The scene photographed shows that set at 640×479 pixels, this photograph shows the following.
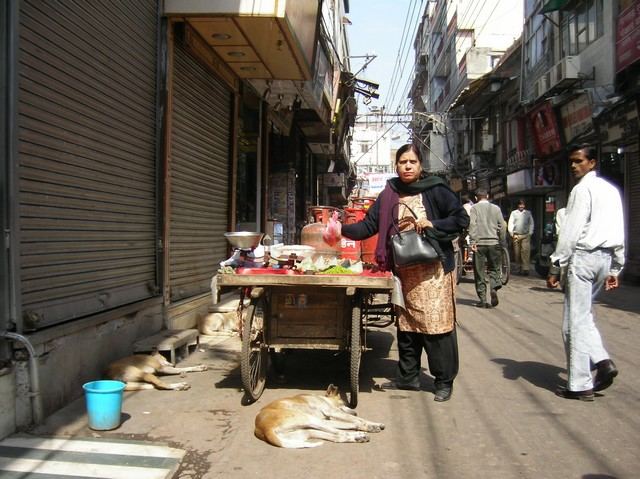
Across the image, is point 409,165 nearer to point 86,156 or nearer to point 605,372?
point 605,372

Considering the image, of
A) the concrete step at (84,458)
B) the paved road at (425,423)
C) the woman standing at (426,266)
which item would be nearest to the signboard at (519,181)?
the paved road at (425,423)

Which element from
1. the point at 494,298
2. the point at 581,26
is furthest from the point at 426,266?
the point at 581,26

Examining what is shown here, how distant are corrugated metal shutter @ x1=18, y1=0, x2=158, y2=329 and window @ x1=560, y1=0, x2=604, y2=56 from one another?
525 inches

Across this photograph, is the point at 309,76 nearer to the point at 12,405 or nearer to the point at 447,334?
the point at 447,334

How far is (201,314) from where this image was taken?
746 cm

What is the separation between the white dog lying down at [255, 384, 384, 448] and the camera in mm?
3631

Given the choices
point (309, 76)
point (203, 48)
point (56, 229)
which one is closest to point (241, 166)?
point (309, 76)

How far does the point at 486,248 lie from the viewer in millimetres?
9703

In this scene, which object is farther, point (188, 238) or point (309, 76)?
point (309, 76)

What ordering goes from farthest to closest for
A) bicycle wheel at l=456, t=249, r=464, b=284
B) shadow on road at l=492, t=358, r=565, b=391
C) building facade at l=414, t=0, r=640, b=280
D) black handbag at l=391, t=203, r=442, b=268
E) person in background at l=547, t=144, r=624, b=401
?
1. building facade at l=414, t=0, r=640, b=280
2. bicycle wheel at l=456, t=249, r=464, b=284
3. shadow on road at l=492, t=358, r=565, b=391
4. person in background at l=547, t=144, r=624, b=401
5. black handbag at l=391, t=203, r=442, b=268

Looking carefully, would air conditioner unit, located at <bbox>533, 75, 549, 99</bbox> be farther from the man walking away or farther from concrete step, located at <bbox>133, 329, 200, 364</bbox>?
concrete step, located at <bbox>133, 329, 200, 364</bbox>

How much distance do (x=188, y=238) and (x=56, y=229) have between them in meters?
3.16

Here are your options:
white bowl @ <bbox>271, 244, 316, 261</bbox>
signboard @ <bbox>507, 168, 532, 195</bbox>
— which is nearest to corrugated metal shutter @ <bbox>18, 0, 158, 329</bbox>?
white bowl @ <bbox>271, 244, 316, 261</bbox>

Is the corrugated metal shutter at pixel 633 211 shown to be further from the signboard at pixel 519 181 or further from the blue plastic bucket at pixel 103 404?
the blue plastic bucket at pixel 103 404
